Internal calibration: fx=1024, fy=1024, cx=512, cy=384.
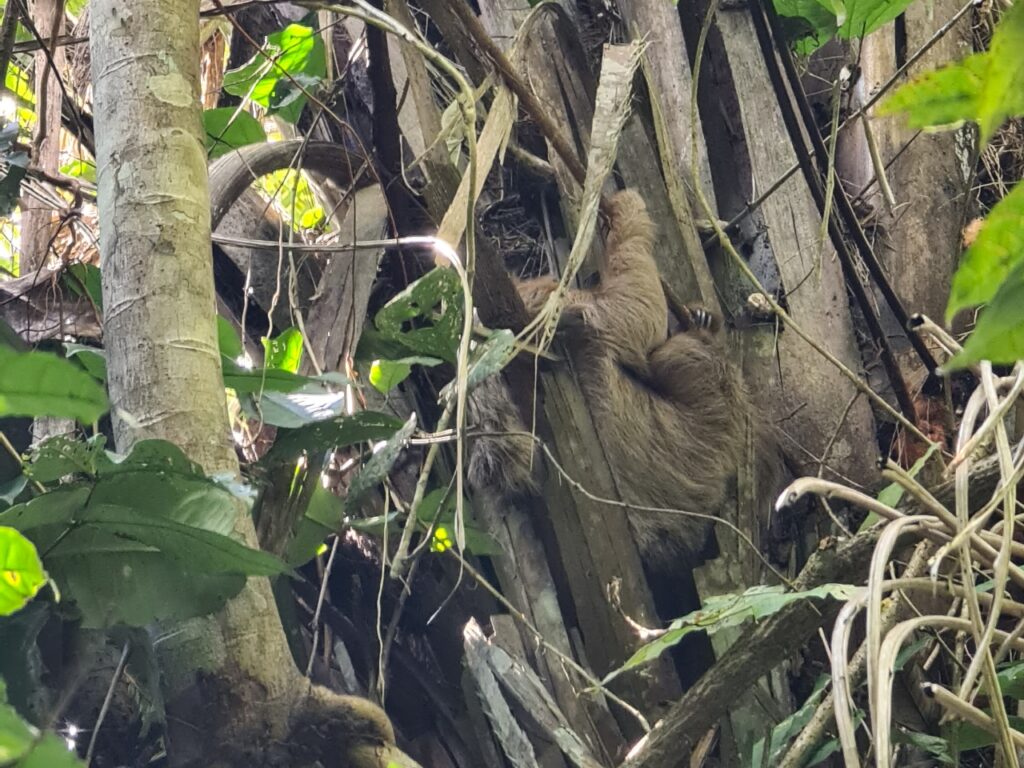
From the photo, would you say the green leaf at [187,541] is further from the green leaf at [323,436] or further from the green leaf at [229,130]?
the green leaf at [229,130]

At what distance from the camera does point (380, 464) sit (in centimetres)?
234

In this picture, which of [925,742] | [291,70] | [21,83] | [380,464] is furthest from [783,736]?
[21,83]

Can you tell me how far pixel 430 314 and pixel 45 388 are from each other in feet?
5.25

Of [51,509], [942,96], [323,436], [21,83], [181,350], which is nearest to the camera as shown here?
[942,96]

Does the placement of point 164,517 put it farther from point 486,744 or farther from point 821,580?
point 486,744

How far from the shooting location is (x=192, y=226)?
5.93ft

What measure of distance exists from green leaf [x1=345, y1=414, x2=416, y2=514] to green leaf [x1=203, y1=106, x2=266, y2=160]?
4.07 feet

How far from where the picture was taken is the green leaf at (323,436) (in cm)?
216

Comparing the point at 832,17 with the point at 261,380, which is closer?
the point at 261,380

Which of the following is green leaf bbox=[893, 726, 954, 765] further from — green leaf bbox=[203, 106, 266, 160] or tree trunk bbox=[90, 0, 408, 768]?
green leaf bbox=[203, 106, 266, 160]

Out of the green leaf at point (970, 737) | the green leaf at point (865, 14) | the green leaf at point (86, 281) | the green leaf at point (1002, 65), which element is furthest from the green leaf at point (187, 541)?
the green leaf at point (865, 14)

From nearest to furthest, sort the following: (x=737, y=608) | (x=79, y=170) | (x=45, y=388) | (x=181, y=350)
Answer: (x=45, y=388) → (x=181, y=350) → (x=737, y=608) → (x=79, y=170)

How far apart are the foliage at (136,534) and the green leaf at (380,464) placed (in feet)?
2.23

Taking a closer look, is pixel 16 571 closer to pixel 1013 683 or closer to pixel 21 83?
pixel 1013 683
